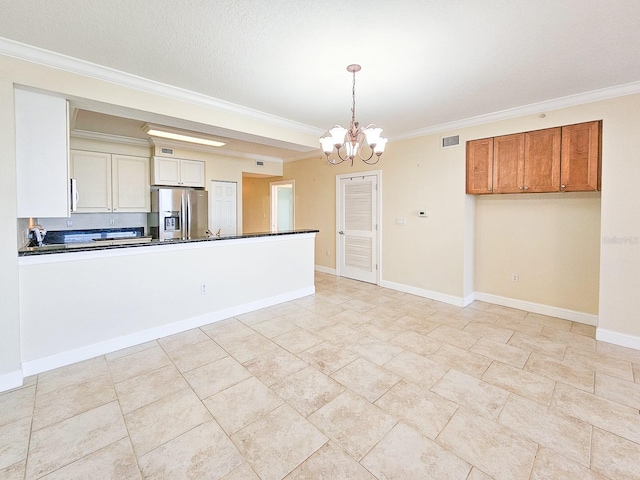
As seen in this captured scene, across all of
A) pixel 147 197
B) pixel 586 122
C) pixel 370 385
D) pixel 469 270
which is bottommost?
pixel 370 385

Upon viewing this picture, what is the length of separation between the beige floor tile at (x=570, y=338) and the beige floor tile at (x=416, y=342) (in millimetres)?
1327

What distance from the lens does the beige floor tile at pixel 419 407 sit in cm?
197

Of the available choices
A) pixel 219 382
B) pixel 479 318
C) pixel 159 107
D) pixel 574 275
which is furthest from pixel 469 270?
pixel 159 107

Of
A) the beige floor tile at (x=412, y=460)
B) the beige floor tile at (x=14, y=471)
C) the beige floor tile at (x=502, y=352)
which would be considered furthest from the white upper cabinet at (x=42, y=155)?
the beige floor tile at (x=502, y=352)

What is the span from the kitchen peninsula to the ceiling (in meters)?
1.78

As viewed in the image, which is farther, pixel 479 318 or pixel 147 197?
pixel 147 197

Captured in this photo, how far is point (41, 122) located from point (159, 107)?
975mm

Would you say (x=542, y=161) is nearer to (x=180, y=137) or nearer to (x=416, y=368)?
(x=416, y=368)

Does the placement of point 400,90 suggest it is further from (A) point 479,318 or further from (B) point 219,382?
(B) point 219,382

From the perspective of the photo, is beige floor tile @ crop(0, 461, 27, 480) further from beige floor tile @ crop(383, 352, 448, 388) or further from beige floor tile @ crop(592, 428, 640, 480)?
beige floor tile @ crop(592, 428, 640, 480)

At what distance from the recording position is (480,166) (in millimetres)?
4180

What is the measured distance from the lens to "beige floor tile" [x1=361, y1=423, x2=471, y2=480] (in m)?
1.60

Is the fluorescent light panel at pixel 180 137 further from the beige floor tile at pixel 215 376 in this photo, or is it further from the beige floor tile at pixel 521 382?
the beige floor tile at pixel 521 382

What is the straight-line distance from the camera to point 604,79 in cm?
293
